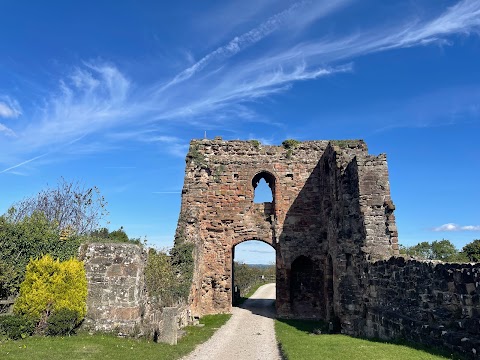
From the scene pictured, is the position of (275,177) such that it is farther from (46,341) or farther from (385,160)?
(46,341)

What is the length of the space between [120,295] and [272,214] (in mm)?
10140

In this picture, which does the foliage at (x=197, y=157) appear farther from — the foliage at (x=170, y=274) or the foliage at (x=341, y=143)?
the foliage at (x=341, y=143)

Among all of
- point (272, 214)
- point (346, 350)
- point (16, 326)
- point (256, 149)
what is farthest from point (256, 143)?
point (16, 326)

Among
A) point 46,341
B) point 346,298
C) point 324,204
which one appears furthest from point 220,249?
point 46,341

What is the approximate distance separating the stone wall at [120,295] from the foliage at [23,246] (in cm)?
75

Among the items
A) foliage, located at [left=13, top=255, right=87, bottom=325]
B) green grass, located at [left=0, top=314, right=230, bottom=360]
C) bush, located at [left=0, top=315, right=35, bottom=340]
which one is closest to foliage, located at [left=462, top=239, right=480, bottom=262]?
green grass, located at [left=0, top=314, right=230, bottom=360]

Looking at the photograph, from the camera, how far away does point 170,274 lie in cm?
1515

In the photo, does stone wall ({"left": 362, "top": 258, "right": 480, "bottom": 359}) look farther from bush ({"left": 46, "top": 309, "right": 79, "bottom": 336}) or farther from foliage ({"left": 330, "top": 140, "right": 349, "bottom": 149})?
bush ({"left": 46, "top": 309, "right": 79, "bottom": 336})

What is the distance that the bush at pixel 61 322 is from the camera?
35.3ft

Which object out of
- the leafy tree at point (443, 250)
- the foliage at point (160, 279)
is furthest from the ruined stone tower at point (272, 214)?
the leafy tree at point (443, 250)

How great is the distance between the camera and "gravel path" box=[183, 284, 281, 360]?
10422mm

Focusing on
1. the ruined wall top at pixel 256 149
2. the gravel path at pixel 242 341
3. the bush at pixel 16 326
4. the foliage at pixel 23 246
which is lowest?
the gravel path at pixel 242 341

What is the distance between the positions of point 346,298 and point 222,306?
7406 millimetres

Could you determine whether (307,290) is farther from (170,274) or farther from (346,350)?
(346,350)
